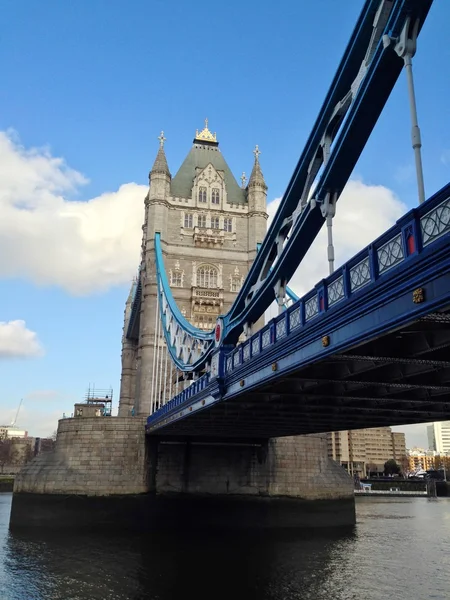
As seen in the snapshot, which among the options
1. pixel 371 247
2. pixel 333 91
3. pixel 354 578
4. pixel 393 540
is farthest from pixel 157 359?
pixel 371 247

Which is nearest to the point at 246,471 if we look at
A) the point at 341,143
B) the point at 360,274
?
the point at 341,143

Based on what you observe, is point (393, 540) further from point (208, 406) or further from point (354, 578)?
point (208, 406)

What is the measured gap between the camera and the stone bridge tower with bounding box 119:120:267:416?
138ft

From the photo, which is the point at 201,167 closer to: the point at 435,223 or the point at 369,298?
the point at 369,298

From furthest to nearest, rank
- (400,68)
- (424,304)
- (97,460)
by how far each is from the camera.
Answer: (97,460) → (400,68) → (424,304)

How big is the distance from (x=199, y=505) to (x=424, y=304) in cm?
2786

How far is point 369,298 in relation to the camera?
8680 millimetres

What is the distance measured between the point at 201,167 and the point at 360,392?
35833 mm

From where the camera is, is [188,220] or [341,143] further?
[188,220]

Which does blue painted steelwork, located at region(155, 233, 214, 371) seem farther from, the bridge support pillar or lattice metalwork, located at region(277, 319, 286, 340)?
lattice metalwork, located at region(277, 319, 286, 340)

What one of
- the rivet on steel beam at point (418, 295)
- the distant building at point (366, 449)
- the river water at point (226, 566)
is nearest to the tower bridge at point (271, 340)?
the rivet on steel beam at point (418, 295)

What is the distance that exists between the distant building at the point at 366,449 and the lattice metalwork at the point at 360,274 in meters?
113

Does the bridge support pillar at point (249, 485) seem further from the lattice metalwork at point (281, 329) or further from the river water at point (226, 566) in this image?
the lattice metalwork at point (281, 329)

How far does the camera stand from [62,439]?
32.3m
